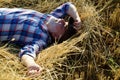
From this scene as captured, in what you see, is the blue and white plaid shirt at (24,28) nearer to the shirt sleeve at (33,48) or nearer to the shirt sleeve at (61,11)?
the shirt sleeve at (33,48)

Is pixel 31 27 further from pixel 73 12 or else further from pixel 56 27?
pixel 73 12

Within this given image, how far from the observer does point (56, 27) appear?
3355 millimetres

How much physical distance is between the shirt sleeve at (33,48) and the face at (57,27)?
148 millimetres

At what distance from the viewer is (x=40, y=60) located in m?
3.14

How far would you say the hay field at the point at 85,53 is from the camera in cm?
305

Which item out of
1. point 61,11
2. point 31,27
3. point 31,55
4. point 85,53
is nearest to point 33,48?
point 31,55

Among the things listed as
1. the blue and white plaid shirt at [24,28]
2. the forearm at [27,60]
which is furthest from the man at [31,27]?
the forearm at [27,60]

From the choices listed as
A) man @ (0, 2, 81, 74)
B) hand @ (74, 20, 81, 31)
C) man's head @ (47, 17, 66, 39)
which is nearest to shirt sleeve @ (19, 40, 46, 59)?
man @ (0, 2, 81, 74)

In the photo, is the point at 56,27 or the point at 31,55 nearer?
the point at 31,55

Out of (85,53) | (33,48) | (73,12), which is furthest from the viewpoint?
(73,12)

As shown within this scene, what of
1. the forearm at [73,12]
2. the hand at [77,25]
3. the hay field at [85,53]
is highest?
the forearm at [73,12]

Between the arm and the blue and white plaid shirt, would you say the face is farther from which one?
the arm

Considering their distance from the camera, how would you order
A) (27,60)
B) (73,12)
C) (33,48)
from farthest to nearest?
(73,12) < (33,48) < (27,60)

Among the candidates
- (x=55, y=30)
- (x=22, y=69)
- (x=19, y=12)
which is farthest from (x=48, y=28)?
(x=22, y=69)
